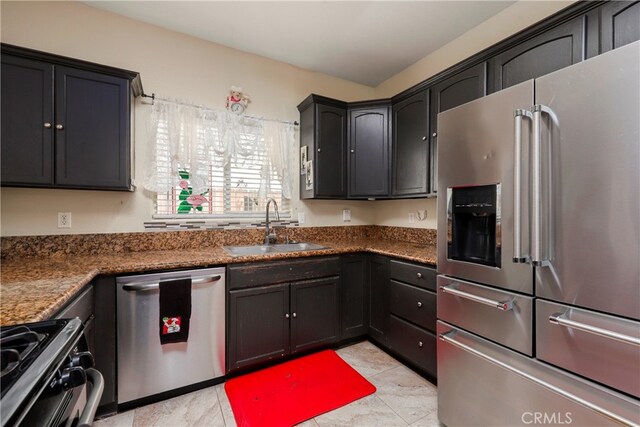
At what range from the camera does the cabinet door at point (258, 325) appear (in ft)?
6.50

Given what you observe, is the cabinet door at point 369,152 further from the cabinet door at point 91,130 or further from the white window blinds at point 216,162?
the cabinet door at point 91,130

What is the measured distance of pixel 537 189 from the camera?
3.70 ft

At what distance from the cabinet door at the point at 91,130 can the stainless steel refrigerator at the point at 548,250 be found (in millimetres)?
2118

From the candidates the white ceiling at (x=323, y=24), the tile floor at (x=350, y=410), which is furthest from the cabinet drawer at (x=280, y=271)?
the white ceiling at (x=323, y=24)

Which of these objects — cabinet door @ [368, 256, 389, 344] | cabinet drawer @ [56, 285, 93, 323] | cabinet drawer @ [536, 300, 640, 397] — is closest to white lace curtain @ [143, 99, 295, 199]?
cabinet drawer @ [56, 285, 93, 323]

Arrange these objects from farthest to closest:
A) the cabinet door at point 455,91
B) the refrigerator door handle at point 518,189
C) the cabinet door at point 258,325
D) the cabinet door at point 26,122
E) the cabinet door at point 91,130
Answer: the cabinet door at point 258,325
the cabinet door at point 455,91
the cabinet door at point 91,130
the cabinet door at point 26,122
the refrigerator door handle at point 518,189

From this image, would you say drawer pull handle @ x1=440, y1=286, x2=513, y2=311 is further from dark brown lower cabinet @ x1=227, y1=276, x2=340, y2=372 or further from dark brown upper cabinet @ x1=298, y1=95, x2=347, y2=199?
dark brown upper cabinet @ x1=298, y1=95, x2=347, y2=199

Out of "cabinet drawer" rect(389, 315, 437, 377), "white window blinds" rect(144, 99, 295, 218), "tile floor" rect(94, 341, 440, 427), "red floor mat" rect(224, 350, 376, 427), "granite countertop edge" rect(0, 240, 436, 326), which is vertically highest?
"white window blinds" rect(144, 99, 295, 218)

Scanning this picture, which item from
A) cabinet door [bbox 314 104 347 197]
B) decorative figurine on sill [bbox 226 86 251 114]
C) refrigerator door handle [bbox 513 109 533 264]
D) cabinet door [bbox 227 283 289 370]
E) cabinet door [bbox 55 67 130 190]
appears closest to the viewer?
refrigerator door handle [bbox 513 109 533 264]

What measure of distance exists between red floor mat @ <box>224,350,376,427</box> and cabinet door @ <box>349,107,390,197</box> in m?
1.60

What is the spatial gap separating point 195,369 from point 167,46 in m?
2.57

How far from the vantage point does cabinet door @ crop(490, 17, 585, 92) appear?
1440 mm

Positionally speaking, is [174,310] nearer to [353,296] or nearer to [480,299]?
[353,296]

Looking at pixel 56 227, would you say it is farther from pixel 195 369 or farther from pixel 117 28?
pixel 117 28
